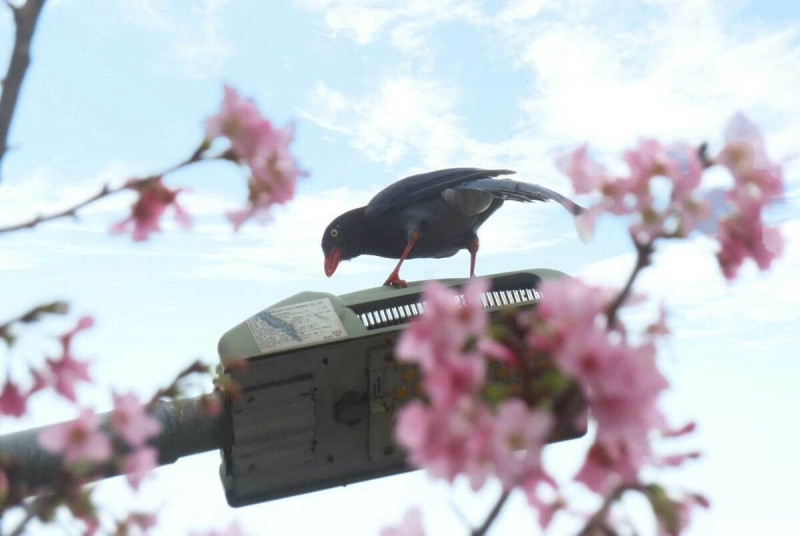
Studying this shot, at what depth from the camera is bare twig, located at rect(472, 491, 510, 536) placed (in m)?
0.90

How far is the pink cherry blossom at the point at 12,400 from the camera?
1.35 metres

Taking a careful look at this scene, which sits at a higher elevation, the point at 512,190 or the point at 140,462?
the point at 512,190

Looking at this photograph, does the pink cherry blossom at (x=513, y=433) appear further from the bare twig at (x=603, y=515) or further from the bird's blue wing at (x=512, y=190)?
the bird's blue wing at (x=512, y=190)

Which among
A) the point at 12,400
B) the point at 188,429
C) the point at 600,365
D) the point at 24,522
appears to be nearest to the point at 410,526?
the point at 600,365

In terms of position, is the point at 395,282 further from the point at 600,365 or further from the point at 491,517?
the point at 600,365

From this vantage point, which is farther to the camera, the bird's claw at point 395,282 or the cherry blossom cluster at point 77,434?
the bird's claw at point 395,282

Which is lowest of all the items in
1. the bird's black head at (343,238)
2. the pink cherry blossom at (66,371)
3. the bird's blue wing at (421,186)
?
the pink cherry blossom at (66,371)

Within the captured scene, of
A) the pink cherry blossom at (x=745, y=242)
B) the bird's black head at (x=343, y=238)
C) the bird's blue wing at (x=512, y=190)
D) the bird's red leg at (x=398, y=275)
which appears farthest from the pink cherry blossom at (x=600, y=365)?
the bird's black head at (x=343, y=238)

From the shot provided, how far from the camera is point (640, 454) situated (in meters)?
0.84

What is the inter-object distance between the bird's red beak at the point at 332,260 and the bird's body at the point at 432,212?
0.19 meters

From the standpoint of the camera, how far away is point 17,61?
1.36 metres

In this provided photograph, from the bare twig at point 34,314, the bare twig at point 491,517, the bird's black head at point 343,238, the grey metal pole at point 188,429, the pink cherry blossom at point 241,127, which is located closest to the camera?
the bare twig at point 491,517

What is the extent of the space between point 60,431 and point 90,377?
0.55 feet

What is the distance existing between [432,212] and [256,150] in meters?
2.44
